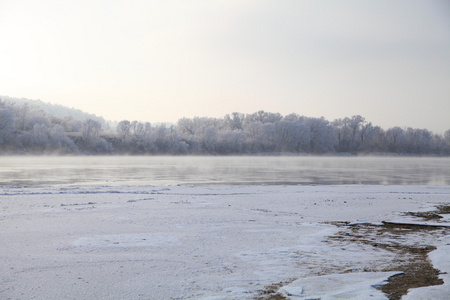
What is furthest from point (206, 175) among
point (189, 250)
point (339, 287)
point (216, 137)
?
point (216, 137)

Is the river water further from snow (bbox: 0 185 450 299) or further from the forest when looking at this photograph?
the forest

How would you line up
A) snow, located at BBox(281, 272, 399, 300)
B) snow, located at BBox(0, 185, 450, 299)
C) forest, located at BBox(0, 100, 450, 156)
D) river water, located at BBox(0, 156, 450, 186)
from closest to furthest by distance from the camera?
snow, located at BBox(281, 272, 399, 300), snow, located at BBox(0, 185, 450, 299), river water, located at BBox(0, 156, 450, 186), forest, located at BBox(0, 100, 450, 156)

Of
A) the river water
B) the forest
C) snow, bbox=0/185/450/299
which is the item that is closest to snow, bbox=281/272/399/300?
snow, bbox=0/185/450/299

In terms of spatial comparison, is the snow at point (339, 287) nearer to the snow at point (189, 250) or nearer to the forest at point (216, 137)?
the snow at point (189, 250)

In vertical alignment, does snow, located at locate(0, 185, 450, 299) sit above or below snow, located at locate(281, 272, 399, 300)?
below

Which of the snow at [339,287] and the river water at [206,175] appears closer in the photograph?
the snow at [339,287]

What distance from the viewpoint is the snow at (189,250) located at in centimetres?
479

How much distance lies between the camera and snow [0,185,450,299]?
479cm

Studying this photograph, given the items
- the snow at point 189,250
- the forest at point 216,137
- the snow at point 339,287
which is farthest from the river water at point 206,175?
the forest at point 216,137

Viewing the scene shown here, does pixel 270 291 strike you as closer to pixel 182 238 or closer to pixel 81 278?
pixel 81 278

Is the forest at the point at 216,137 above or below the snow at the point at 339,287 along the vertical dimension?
above

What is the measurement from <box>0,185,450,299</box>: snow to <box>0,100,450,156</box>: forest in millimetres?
76072

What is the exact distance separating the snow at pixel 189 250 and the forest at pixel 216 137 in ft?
250

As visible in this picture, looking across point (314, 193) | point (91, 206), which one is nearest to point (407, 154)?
point (314, 193)
